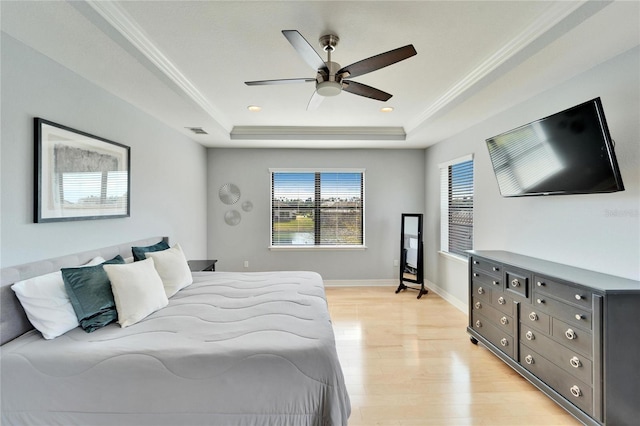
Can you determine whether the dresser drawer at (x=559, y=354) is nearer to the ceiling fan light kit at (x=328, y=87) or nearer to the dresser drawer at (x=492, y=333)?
the dresser drawer at (x=492, y=333)

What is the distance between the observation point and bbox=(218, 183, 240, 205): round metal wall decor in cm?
526

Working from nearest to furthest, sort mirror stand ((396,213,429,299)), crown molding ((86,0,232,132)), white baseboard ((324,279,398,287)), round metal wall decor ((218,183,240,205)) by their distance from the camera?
1. crown molding ((86,0,232,132))
2. mirror stand ((396,213,429,299))
3. round metal wall decor ((218,183,240,205))
4. white baseboard ((324,279,398,287))

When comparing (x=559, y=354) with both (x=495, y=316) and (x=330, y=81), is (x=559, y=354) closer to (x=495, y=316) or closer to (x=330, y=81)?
(x=495, y=316)

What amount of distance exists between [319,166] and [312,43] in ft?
10.3

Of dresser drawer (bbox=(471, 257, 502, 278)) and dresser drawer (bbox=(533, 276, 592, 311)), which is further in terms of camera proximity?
dresser drawer (bbox=(471, 257, 502, 278))

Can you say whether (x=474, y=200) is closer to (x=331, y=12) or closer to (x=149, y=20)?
(x=331, y=12)

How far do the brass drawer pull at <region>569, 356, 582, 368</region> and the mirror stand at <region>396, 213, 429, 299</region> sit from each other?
272cm

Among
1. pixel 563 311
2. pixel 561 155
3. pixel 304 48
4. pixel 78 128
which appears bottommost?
pixel 563 311

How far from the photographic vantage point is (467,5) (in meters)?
1.78

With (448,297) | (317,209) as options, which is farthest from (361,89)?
(448,297)

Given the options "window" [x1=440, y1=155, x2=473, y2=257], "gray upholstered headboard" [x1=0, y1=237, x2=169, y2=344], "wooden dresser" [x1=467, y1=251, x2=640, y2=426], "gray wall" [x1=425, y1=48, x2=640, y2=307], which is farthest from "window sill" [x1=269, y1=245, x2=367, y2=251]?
"gray upholstered headboard" [x1=0, y1=237, x2=169, y2=344]

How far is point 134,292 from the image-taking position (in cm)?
205

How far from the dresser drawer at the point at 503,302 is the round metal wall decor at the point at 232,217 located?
4.01 metres

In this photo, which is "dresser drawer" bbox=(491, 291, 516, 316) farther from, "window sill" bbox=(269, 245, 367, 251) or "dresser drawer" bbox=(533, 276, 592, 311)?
"window sill" bbox=(269, 245, 367, 251)
